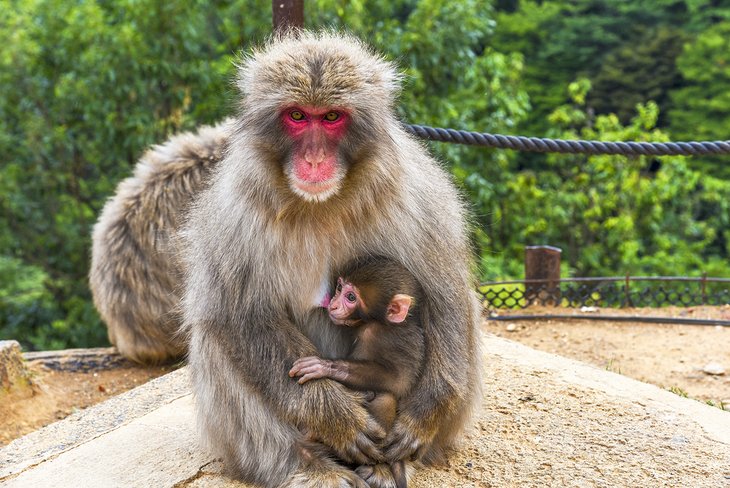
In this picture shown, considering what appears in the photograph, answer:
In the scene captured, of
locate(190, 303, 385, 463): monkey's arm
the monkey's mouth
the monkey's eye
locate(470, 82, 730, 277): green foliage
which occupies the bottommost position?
locate(190, 303, 385, 463): monkey's arm

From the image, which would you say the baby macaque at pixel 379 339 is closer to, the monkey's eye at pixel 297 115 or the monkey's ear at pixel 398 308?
the monkey's ear at pixel 398 308

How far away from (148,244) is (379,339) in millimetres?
3042

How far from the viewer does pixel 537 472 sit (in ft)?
9.84

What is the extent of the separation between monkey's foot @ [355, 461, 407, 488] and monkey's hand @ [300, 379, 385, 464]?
0.03 m

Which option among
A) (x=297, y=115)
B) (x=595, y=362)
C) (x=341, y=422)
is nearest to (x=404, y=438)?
(x=341, y=422)

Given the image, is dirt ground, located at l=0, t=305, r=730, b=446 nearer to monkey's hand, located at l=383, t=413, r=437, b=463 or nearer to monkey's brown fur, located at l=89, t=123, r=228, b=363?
monkey's brown fur, located at l=89, t=123, r=228, b=363

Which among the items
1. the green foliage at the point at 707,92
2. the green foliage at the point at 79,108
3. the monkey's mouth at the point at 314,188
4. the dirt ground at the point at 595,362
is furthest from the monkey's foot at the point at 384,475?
the green foliage at the point at 707,92

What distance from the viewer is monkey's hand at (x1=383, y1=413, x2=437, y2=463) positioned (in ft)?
8.95

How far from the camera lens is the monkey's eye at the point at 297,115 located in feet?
8.32

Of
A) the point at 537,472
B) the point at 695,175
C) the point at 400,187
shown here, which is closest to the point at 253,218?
the point at 400,187

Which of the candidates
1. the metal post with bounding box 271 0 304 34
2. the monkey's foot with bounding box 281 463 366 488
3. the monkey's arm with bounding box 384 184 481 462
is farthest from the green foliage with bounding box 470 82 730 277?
the monkey's foot with bounding box 281 463 366 488

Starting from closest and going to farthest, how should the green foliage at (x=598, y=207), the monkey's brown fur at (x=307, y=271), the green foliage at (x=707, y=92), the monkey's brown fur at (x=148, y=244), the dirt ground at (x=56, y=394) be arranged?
1. the monkey's brown fur at (x=307, y=271)
2. the dirt ground at (x=56, y=394)
3. the monkey's brown fur at (x=148, y=244)
4. the green foliage at (x=598, y=207)
5. the green foliage at (x=707, y=92)

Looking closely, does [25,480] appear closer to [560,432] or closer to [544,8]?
[560,432]

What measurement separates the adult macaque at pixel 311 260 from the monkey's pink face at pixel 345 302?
0.10 metres
